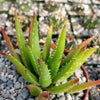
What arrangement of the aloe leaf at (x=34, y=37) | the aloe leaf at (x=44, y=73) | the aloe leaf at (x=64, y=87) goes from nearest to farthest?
1. the aloe leaf at (x=44, y=73)
2. the aloe leaf at (x=64, y=87)
3. the aloe leaf at (x=34, y=37)

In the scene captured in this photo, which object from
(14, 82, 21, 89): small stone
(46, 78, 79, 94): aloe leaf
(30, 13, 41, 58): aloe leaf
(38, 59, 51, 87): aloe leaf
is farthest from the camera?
(14, 82, 21, 89): small stone

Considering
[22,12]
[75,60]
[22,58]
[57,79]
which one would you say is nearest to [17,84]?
[22,58]

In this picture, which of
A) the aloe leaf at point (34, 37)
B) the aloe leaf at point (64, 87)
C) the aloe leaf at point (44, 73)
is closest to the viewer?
the aloe leaf at point (44, 73)

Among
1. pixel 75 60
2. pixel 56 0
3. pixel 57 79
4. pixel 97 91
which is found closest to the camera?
pixel 75 60

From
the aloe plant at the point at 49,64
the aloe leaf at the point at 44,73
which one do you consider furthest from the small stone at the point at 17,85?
the aloe leaf at the point at 44,73

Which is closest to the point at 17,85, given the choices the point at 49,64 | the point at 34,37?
the point at 49,64

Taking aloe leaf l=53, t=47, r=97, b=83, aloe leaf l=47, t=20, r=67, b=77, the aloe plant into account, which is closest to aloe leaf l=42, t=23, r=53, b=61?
the aloe plant

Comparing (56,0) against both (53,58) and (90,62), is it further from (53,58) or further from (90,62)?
(53,58)

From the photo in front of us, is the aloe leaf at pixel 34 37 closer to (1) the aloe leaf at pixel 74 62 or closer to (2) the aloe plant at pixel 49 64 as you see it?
(2) the aloe plant at pixel 49 64

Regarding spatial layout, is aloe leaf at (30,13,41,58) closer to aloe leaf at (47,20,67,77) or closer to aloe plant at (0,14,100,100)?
aloe plant at (0,14,100,100)

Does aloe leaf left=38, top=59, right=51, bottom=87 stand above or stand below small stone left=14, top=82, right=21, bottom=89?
above

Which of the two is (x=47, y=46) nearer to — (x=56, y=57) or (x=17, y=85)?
(x=56, y=57)
